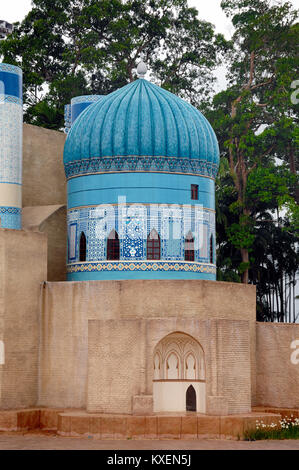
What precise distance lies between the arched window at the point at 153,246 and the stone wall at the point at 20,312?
244 centimetres

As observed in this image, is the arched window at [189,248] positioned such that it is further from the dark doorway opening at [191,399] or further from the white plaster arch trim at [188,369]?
the dark doorway opening at [191,399]

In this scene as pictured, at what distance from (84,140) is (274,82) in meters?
11.6

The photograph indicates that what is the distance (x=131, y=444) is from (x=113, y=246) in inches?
216

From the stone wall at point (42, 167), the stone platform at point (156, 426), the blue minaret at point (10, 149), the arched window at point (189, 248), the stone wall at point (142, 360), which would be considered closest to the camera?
Result: the stone platform at point (156, 426)

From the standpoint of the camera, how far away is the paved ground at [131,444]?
15335 mm

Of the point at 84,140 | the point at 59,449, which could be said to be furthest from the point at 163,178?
the point at 59,449

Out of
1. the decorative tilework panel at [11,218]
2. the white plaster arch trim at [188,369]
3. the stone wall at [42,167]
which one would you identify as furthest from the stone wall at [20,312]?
the white plaster arch trim at [188,369]

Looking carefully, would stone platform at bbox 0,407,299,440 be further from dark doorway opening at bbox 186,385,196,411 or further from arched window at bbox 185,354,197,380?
arched window at bbox 185,354,197,380

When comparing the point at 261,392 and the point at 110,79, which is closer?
the point at 261,392

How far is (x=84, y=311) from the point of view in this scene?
60.3 ft

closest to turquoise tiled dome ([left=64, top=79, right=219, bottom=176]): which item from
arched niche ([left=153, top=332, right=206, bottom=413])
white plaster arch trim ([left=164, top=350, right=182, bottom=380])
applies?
arched niche ([left=153, top=332, right=206, bottom=413])

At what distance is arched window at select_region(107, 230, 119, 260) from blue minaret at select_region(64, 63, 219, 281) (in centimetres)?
2

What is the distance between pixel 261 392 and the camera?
766 inches

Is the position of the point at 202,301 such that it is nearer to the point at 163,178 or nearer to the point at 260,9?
the point at 163,178
